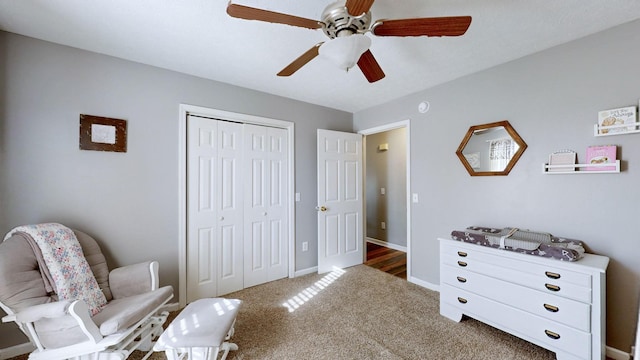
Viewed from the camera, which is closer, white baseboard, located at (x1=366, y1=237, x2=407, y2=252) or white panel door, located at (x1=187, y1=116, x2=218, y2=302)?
white panel door, located at (x1=187, y1=116, x2=218, y2=302)

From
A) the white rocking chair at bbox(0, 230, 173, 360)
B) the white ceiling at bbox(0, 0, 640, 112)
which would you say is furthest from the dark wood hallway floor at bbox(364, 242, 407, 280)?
the white rocking chair at bbox(0, 230, 173, 360)

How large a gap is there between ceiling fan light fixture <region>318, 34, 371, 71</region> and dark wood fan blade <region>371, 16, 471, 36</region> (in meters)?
0.11

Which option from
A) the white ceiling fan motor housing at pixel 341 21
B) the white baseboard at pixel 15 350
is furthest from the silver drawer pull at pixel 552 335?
the white baseboard at pixel 15 350

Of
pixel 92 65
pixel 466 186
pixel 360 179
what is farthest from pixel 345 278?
pixel 92 65

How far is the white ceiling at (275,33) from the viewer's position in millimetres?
1510

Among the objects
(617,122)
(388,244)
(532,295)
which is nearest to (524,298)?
(532,295)

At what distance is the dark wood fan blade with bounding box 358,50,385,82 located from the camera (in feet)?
5.04

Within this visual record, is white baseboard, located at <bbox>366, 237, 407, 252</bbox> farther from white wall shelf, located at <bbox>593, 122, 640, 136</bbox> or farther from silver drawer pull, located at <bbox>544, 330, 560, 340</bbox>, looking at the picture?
white wall shelf, located at <bbox>593, 122, 640, 136</bbox>

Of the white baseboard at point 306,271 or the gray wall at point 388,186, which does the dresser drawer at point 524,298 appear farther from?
the gray wall at point 388,186

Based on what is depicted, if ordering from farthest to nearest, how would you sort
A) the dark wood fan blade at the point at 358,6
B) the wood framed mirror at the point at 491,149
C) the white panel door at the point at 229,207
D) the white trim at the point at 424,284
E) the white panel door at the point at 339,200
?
the white panel door at the point at 339,200 → the white trim at the point at 424,284 → the white panel door at the point at 229,207 → the wood framed mirror at the point at 491,149 → the dark wood fan blade at the point at 358,6

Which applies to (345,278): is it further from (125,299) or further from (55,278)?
(55,278)

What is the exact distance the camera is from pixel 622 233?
171cm

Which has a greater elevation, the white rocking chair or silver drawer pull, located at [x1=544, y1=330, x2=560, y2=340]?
the white rocking chair

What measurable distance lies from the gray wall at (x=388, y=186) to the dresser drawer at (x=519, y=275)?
2195mm
